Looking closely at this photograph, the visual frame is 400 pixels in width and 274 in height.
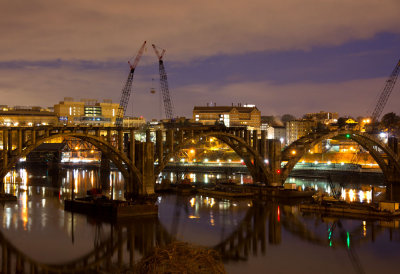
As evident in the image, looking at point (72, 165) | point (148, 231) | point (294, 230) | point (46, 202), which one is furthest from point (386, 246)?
point (72, 165)

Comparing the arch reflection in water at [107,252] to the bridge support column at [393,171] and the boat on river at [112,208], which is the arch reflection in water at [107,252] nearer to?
the boat on river at [112,208]

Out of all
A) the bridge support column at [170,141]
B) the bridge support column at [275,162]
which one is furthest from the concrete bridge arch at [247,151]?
the bridge support column at [170,141]

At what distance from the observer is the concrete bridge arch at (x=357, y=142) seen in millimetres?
70938

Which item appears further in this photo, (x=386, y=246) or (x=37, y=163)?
(x=37, y=163)

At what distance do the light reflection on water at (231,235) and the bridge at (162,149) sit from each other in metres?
5.26

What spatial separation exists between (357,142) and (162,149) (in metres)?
38.8

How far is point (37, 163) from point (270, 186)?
9416cm

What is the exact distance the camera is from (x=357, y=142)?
3204 inches

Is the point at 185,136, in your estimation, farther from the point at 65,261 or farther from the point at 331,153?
the point at 331,153

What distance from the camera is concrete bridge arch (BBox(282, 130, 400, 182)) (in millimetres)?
70938

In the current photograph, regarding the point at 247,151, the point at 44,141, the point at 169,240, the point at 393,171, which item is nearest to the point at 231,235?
the point at 169,240

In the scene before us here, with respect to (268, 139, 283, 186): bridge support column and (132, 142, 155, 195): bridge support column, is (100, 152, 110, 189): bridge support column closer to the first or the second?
(268, 139, 283, 186): bridge support column

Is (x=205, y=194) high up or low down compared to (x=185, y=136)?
down

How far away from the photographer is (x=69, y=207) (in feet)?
169
